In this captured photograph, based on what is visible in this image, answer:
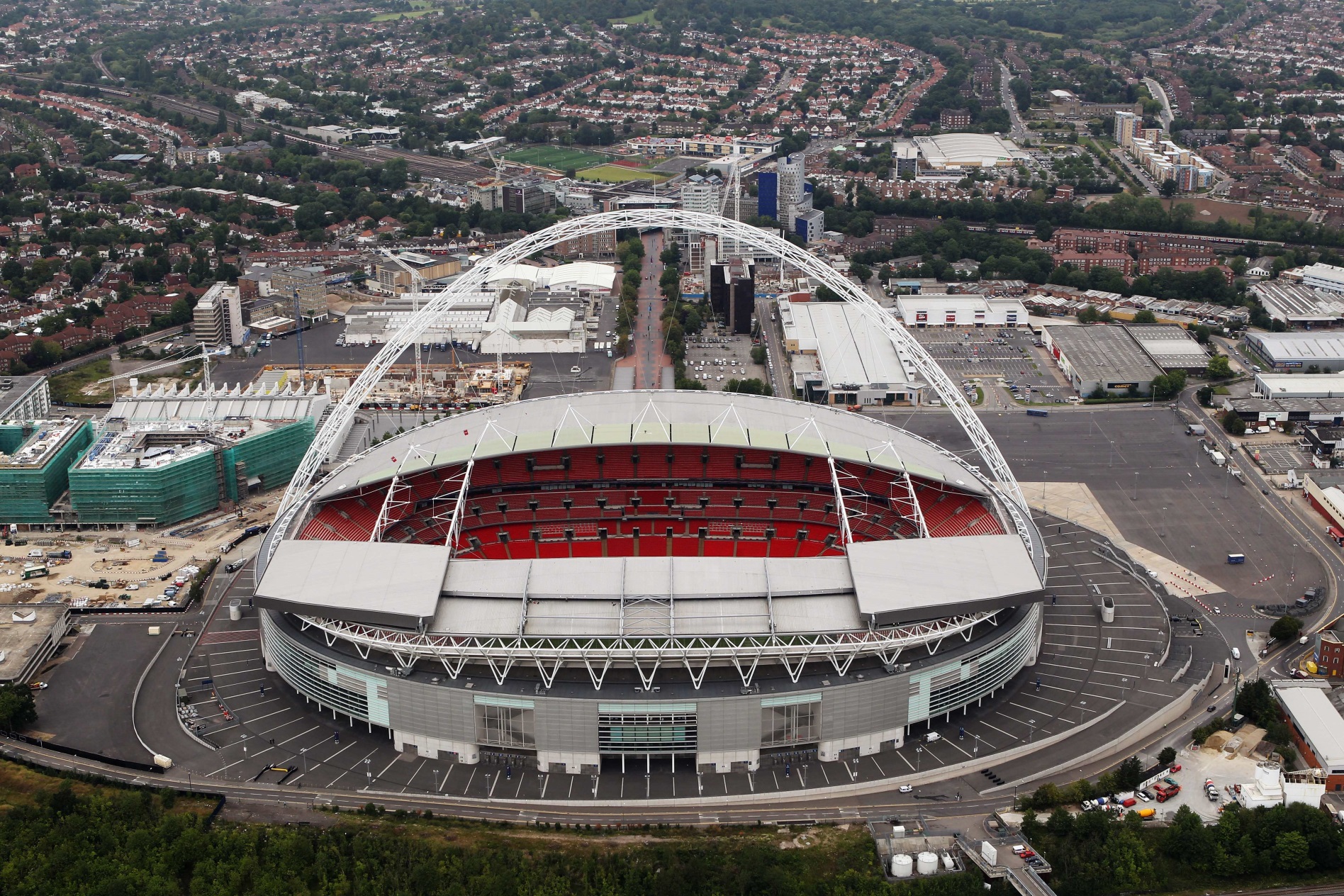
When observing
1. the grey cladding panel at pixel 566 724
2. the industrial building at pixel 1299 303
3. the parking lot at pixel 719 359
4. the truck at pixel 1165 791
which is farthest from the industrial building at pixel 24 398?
the industrial building at pixel 1299 303

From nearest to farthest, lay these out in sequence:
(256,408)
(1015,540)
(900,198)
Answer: (1015,540) → (256,408) → (900,198)

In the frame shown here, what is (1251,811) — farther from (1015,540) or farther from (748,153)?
(748,153)

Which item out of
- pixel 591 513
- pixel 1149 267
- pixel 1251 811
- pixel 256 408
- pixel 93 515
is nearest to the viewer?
pixel 1251 811

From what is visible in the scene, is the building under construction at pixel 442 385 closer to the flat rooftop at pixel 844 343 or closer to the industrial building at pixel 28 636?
the flat rooftop at pixel 844 343

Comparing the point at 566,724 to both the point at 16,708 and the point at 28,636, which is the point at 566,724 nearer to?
the point at 16,708

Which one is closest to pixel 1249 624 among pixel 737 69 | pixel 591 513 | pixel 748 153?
pixel 591 513

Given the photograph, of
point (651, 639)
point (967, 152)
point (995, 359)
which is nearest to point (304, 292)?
point (995, 359)

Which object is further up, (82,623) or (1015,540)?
(1015,540)
